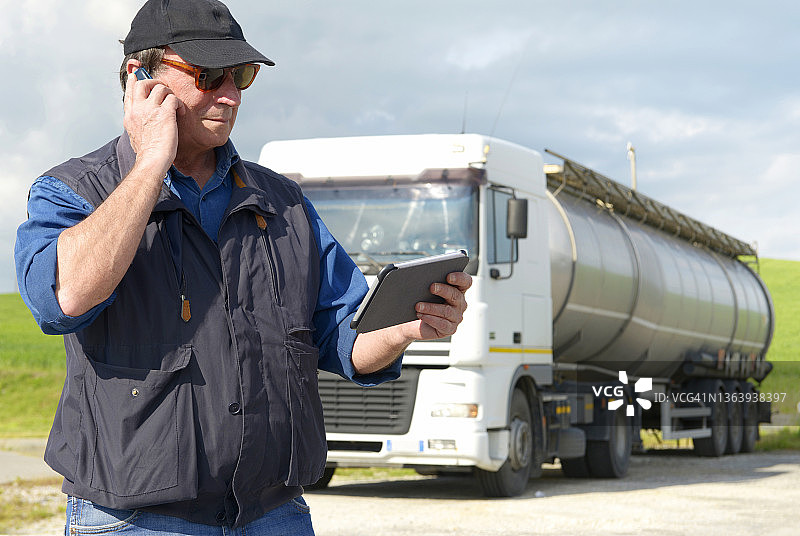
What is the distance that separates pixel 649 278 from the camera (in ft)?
52.8

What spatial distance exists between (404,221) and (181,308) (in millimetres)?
8649

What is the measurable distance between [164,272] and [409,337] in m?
0.62

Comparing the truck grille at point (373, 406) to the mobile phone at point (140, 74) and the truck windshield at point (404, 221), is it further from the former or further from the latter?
the mobile phone at point (140, 74)

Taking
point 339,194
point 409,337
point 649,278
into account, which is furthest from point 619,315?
point 409,337

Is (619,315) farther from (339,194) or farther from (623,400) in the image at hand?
(339,194)

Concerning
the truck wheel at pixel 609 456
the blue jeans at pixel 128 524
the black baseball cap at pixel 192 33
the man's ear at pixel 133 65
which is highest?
the black baseball cap at pixel 192 33

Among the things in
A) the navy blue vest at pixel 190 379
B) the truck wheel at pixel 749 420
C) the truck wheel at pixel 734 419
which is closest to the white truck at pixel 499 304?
the truck wheel at pixel 734 419

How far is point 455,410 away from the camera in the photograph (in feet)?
35.9

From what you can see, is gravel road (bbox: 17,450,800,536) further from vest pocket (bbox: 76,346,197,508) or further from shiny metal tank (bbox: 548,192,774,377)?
vest pocket (bbox: 76,346,197,508)

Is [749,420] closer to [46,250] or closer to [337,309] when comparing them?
[337,309]

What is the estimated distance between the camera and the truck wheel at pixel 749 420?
838 inches

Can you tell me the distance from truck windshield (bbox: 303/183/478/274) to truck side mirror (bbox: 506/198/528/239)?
0.39 metres

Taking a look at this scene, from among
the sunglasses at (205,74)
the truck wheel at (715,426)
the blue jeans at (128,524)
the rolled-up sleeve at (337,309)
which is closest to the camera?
the blue jeans at (128,524)

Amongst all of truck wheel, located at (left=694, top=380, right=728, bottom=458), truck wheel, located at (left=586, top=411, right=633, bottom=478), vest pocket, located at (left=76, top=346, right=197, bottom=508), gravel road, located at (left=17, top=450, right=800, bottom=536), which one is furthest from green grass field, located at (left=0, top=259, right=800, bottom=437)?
vest pocket, located at (left=76, top=346, right=197, bottom=508)
